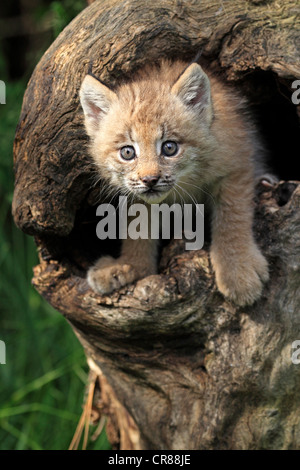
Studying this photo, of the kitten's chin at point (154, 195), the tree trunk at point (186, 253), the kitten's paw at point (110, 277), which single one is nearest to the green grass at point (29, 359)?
the tree trunk at point (186, 253)

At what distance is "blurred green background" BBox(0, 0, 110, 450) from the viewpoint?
4.24 metres

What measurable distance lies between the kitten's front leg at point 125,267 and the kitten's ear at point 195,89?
81 centimetres

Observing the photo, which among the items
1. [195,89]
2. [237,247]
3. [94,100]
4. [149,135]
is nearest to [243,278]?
[237,247]

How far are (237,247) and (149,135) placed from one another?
2.40 ft

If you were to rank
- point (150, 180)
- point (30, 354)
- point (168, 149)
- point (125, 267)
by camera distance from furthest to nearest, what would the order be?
point (30, 354)
point (125, 267)
point (168, 149)
point (150, 180)

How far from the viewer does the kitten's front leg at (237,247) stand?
2855 mm

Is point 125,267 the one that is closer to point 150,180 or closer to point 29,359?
point 150,180

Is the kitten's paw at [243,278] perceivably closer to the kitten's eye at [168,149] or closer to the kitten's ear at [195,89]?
the kitten's eye at [168,149]

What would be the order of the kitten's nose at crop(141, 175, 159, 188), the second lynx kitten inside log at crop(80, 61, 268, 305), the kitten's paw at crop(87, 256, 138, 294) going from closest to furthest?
the kitten's nose at crop(141, 175, 159, 188) < the second lynx kitten inside log at crop(80, 61, 268, 305) < the kitten's paw at crop(87, 256, 138, 294)

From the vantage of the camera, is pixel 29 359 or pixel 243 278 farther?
pixel 29 359

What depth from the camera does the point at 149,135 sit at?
277cm

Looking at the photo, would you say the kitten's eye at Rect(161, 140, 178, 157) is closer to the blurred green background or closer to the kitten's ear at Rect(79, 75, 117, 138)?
the kitten's ear at Rect(79, 75, 117, 138)

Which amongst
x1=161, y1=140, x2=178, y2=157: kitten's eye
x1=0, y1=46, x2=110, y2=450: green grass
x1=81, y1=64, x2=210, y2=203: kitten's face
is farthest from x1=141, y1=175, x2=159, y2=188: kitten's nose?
x1=0, y1=46, x2=110, y2=450: green grass

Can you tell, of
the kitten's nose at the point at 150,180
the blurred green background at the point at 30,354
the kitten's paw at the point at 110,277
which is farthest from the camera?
the blurred green background at the point at 30,354
